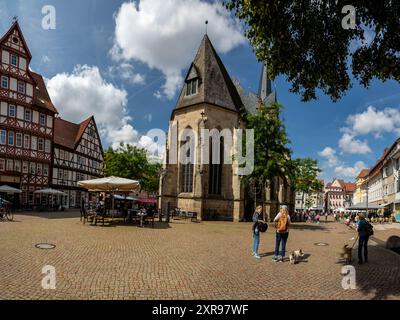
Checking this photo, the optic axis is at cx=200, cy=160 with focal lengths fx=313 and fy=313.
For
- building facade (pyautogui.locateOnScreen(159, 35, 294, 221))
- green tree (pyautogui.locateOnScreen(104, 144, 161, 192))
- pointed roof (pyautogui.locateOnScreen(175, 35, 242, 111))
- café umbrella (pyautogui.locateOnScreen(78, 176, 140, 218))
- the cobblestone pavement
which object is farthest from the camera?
green tree (pyautogui.locateOnScreen(104, 144, 161, 192))

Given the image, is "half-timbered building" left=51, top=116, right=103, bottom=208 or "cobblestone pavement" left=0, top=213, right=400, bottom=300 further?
"half-timbered building" left=51, top=116, right=103, bottom=208

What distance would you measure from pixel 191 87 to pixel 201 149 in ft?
23.0

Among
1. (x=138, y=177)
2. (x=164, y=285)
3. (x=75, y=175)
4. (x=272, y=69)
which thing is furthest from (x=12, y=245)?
(x=75, y=175)

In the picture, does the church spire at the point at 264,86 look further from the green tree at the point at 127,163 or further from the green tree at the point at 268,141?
the green tree at the point at 268,141

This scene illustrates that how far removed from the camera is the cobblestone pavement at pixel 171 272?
19.9ft

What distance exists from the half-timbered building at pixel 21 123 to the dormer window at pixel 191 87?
726 inches

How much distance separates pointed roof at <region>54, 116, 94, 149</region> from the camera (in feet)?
148

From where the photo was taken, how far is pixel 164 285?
650cm

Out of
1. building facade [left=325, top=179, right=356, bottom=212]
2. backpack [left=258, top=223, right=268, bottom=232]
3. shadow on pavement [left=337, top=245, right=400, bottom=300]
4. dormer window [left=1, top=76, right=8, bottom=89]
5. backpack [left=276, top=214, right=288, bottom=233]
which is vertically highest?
dormer window [left=1, top=76, right=8, bottom=89]

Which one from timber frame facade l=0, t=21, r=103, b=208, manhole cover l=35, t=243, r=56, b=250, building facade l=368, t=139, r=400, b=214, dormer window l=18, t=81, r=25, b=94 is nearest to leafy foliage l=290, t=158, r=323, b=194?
building facade l=368, t=139, r=400, b=214

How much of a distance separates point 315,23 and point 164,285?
23.7 feet

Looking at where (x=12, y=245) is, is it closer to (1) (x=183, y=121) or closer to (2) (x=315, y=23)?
(2) (x=315, y=23)

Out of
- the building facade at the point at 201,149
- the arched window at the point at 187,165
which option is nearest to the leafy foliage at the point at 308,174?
the building facade at the point at 201,149

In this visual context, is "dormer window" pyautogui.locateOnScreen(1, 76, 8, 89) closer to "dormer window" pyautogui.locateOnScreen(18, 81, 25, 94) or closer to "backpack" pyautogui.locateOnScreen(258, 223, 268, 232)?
"dormer window" pyautogui.locateOnScreen(18, 81, 25, 94)
